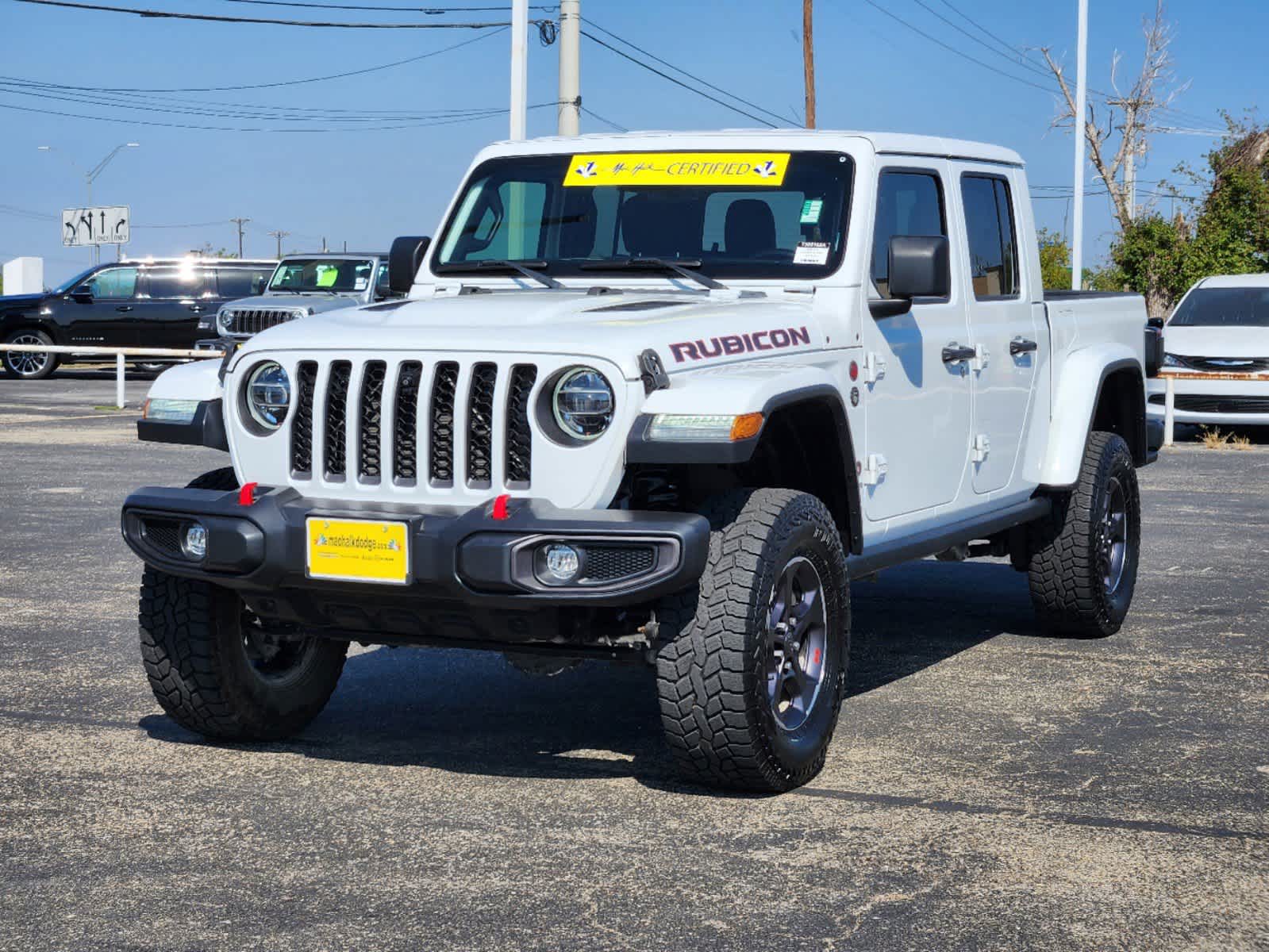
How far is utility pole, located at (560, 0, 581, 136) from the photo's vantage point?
21422mm

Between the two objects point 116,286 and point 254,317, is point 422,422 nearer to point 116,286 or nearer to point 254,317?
point 254,317

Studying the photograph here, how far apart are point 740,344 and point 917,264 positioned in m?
0.79

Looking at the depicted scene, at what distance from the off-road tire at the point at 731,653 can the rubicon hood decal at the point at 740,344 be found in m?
0.43

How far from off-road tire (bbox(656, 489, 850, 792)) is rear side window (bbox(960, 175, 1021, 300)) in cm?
228

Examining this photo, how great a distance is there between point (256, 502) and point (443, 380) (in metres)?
0.65

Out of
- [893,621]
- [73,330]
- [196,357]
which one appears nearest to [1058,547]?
[893,621]

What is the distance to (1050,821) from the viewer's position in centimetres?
511

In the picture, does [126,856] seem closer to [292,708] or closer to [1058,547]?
[292,708]

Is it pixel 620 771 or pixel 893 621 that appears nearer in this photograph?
pixel 620 771

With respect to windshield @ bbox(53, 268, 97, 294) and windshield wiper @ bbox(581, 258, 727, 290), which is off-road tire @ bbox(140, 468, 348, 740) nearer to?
windshield wiper @ bbox(581, 258, 727, 290)

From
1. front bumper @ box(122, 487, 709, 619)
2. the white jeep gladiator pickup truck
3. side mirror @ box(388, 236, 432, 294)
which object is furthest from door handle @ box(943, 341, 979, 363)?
front bumper @ box(122, 487, 709, 619)

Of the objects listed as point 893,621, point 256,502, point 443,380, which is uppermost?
point 443,380

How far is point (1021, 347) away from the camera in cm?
747

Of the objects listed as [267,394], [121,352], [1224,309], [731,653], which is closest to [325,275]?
[121,352]
